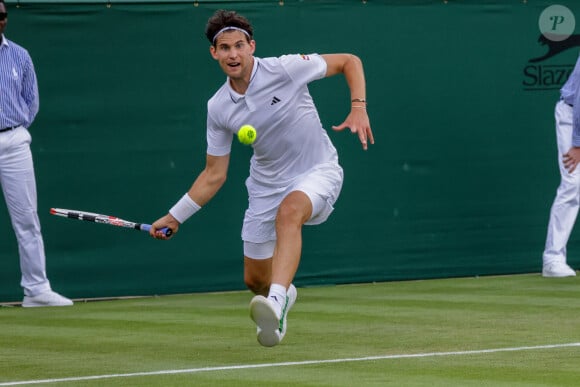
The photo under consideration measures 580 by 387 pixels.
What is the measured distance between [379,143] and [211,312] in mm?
3093

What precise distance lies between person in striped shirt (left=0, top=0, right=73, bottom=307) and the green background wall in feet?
1.92

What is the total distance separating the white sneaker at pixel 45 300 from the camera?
491 inches

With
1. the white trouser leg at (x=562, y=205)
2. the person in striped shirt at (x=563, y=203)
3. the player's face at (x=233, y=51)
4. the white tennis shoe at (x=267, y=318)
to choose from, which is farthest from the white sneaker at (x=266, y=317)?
the white trouser leg at (x=562, y=205)

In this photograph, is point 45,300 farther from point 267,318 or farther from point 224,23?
point 267,318

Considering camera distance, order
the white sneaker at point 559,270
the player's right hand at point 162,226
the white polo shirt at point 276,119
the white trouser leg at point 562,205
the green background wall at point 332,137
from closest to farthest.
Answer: the player's right hand at point 162,226
the white polo shirt at point 276,119
the green background wall at point 332,137
the white trouser leg at point 562,205
the white sneaker at point 559,270

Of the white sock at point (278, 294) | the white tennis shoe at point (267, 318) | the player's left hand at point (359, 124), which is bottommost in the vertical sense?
the white tennis shoe at point (267, 318)

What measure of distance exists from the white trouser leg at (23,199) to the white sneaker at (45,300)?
0.26 feet

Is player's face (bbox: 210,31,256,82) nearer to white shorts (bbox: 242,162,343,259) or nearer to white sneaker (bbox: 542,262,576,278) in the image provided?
white shorts (bbox: 242,162,343,259)

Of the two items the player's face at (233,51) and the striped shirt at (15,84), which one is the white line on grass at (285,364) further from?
the striped shirt at (15,84)

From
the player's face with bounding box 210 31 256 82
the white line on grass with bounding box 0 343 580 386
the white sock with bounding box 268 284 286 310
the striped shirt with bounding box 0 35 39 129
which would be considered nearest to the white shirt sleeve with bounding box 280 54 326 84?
the player's face with bounding box 210 31 256 82

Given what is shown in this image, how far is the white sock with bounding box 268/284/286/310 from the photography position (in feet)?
26.9

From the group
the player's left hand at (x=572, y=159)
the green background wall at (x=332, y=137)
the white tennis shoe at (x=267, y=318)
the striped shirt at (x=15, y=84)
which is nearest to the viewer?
the white tennis shoe at (x=267, y=318)

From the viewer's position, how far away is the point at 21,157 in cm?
1212

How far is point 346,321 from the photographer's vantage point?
1058 cm
